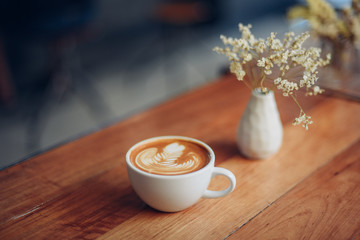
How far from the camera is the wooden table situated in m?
0.70

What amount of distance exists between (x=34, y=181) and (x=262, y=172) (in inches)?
21.6

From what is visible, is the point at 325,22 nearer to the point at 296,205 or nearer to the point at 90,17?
the point at 296,205

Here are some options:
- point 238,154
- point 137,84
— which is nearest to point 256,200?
point 238,154

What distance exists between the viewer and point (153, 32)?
4223 millimetres

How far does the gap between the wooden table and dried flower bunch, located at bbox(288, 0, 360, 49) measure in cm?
30

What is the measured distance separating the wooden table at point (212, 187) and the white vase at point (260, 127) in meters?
0.04

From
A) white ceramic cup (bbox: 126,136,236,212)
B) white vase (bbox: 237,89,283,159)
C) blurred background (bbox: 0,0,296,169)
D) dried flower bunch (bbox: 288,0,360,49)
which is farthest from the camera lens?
blurred background (bbox: 0,0,296,169)

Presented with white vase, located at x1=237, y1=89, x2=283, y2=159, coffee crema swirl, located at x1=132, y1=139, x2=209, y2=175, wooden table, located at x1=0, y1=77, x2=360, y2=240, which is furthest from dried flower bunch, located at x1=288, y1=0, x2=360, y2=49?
coffee crema swirl, located at x1=132, y1=139, x2=209, y2=175

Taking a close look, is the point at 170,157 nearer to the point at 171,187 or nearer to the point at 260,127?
the point at 171,187

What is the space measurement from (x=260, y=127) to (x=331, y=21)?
23.9 inches

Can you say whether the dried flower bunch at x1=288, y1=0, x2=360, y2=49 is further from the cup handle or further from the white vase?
the cup handle

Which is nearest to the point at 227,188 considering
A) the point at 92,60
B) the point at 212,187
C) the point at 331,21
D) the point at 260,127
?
the point at 212,187

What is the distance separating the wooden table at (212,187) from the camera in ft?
2.31

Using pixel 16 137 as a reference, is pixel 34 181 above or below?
above
